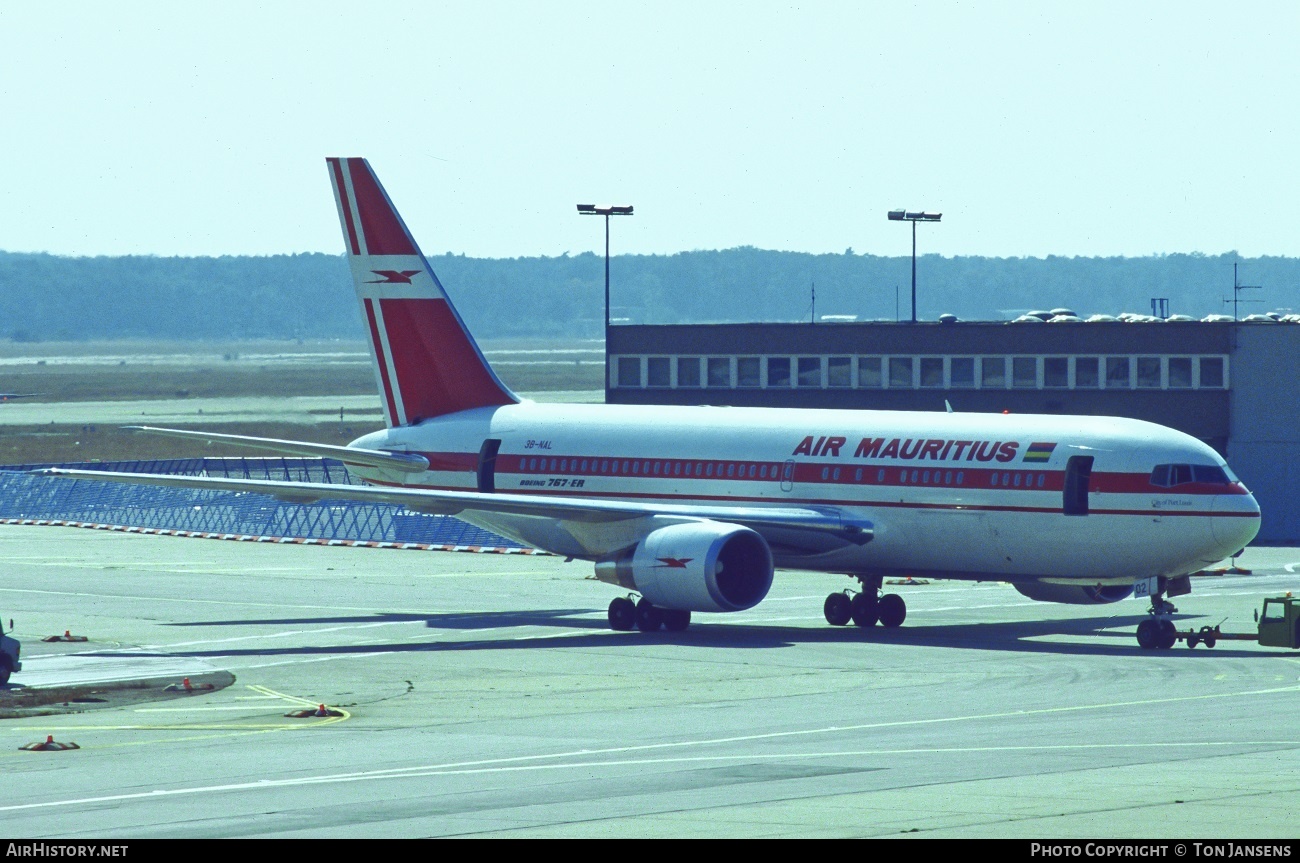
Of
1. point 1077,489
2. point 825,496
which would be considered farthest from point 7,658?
point 1077,489

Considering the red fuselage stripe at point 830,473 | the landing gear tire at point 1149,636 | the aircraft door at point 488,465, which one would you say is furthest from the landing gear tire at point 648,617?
the landing gear tire at point 1149,636

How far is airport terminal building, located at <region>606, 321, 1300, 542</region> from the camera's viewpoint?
6688 cm

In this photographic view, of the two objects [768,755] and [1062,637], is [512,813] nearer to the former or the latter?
[768,755]

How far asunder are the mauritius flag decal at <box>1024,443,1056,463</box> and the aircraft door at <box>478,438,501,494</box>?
13.5m

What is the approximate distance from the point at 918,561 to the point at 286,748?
743 inches

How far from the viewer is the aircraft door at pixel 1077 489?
39.8 m

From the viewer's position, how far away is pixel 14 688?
32625mm

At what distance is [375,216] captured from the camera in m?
50.9

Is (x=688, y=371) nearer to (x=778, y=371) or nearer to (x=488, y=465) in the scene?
(x=778, y=371)

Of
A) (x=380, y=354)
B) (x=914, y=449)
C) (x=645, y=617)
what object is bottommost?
(x=645, y=617)

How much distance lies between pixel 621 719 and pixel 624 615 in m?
13.3

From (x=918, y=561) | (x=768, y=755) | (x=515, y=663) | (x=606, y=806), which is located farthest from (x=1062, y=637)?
(x=606, y=806)

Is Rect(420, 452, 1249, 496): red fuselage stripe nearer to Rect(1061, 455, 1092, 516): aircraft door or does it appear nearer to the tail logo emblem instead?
Rect(1061, 455, 1092, 516): aircraft door

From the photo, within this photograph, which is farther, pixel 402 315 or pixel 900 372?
pixel 900 372
